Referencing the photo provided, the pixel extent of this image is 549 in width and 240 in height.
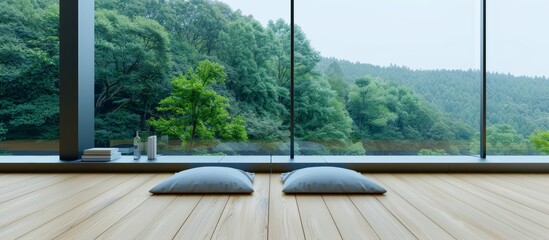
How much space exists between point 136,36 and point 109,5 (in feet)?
1.85

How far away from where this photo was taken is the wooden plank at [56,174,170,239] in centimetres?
188

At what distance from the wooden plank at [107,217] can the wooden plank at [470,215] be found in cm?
167

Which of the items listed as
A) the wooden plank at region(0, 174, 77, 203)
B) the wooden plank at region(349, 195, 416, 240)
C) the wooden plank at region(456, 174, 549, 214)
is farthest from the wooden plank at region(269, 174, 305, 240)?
the wooden plank at region(0, 174, 77, 203)

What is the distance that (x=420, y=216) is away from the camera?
2.26m

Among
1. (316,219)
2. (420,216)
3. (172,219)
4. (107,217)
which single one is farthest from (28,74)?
(420,216)

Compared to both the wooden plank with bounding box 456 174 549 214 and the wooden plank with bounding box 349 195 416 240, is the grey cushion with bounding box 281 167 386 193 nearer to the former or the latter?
the wooden plank with bounding box 349 195 416 240

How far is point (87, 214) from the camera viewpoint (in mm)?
2273

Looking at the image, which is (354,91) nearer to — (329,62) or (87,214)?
(329,62)

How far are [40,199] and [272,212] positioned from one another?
1.42 meters

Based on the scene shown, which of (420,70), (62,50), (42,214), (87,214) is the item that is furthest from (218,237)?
(420,70)

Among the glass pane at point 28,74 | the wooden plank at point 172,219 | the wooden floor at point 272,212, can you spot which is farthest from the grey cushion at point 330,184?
the glass pane at point 28,74

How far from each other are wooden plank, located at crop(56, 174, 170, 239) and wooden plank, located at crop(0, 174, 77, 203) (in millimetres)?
703

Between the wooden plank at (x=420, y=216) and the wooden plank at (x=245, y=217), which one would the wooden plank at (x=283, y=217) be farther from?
the wooden plank at (x=420, y=216)

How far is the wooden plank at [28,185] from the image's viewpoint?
2.84 metres
